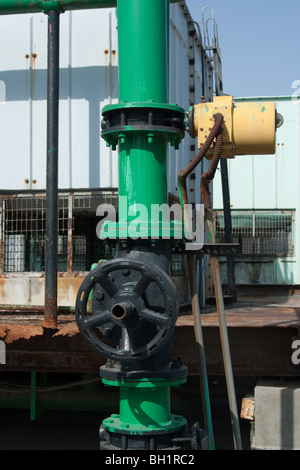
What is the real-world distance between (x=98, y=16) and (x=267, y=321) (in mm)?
3927

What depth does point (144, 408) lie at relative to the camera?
3.40 m

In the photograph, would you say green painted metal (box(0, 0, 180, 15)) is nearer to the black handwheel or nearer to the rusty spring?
the rusty spring

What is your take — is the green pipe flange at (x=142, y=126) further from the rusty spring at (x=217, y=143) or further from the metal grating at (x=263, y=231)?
the metal grating at (x=263, y=231)

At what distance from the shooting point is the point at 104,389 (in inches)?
269

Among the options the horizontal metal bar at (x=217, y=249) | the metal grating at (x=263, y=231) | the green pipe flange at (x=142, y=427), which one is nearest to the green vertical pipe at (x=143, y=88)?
the horizontal metal bar at (x=217, y=249)

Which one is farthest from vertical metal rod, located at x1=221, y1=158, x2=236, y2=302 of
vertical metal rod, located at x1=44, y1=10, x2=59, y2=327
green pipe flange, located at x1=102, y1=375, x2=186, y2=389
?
green pipe flange, located at x1=102, y1=375, x2=186, y2=389

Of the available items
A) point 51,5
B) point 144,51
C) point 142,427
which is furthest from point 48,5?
point 142,427

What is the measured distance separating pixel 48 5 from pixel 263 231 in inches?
368

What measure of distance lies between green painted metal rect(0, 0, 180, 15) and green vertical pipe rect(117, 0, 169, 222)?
2433mm

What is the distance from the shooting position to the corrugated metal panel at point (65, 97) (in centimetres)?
678

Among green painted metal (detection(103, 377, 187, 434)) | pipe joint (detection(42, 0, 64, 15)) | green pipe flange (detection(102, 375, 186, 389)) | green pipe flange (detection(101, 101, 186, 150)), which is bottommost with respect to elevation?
green painted metal (detection(103, 377, 187, 434))

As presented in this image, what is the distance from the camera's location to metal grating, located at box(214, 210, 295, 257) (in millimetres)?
13961

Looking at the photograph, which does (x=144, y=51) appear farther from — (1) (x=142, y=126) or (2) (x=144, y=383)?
(2) (x=144, y=383)

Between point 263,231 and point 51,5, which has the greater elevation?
point 51,5
